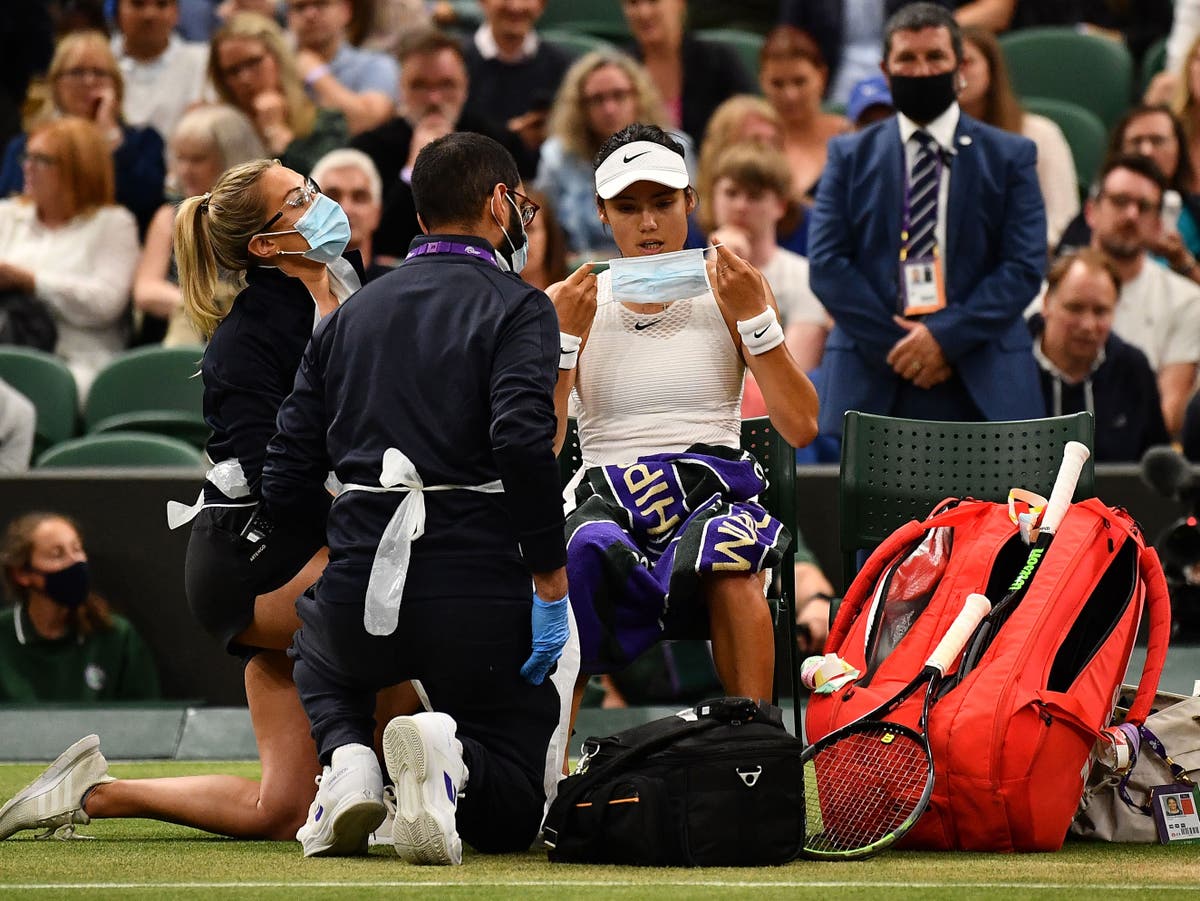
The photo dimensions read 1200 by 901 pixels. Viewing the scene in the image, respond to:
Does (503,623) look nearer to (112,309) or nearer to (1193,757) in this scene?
(1193,757)

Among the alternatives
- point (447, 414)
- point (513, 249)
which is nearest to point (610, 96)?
point (513, 249)

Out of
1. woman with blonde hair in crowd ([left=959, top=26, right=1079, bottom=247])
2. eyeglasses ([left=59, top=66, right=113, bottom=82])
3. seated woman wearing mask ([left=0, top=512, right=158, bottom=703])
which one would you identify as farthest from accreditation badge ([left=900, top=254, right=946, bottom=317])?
eyeglasses ([left=59, top=66, right=113, bottom=82])

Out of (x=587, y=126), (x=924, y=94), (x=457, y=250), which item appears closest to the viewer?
(x=457, y=250)

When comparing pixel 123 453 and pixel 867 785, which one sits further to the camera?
pixel 123 453

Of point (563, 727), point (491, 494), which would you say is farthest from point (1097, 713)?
point (491, 494)

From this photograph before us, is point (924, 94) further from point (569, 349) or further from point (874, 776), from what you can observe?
point (874, 776)

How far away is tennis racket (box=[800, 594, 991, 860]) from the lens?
3961 mm

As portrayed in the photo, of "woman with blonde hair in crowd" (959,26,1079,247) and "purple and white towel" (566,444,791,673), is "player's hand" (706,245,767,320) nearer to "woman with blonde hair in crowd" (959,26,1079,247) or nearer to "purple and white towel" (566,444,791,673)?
"purple and white towel" (566,444,791,673)

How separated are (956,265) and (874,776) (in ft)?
8.66

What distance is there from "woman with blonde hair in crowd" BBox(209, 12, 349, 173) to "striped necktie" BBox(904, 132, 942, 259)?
3402 millimetres

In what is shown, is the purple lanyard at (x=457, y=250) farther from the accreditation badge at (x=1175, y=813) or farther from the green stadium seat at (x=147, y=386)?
the green stadium seat at (x=147, y=386)

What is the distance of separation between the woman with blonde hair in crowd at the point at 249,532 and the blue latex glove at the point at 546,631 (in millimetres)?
605

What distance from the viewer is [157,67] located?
32.5ft

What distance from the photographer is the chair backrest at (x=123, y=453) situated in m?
7.16
